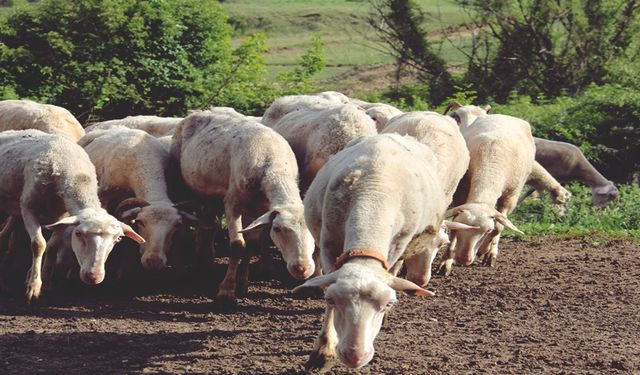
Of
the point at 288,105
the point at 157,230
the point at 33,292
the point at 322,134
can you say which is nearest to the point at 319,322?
the point at 157,230

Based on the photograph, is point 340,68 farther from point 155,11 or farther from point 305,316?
point 305,316

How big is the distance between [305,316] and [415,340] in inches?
53.5

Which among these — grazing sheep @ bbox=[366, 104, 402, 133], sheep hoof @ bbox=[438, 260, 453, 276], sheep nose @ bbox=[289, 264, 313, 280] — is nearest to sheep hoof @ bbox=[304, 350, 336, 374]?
sheep nose @ bbox=[289, 264, 313, 280]

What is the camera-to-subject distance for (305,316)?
9.20 m

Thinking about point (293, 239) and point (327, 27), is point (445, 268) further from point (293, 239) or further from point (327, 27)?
point (327, 27)

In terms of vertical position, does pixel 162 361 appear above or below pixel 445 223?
below

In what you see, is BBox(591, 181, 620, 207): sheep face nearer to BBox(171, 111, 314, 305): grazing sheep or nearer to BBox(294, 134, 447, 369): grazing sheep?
BBox(171, 111, 314, 305): grazing sheep

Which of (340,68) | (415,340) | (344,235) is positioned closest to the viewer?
(344,235)

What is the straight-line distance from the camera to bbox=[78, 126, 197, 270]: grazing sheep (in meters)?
9.93

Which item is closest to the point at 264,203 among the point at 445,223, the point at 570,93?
the point at 445,223

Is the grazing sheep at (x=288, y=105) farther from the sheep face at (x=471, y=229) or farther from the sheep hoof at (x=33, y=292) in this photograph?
the sheep hoof at (x=33, y=292)

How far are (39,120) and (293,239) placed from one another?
573 cm

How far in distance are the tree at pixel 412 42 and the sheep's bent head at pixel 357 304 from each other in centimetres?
2248

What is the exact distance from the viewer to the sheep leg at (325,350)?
712cm
